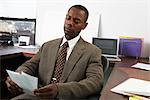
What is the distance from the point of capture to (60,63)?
1.71 metres

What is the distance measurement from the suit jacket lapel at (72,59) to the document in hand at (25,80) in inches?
12.1

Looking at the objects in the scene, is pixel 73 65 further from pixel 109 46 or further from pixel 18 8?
pixel 18 8

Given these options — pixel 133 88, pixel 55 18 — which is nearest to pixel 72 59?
pixel 133 88

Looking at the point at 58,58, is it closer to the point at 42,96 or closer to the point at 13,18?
the point at 42,96

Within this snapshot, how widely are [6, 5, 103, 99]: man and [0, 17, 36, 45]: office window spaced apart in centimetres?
131

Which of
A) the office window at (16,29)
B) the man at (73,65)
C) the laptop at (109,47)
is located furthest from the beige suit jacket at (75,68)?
the office window at (16,29)

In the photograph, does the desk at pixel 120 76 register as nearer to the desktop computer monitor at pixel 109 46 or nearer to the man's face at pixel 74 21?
the desktop computer monitor at pixel 109 46

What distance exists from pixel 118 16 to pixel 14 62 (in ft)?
4.60

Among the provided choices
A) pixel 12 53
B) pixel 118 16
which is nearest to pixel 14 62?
pixel 12 53

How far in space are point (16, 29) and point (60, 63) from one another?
163 cm

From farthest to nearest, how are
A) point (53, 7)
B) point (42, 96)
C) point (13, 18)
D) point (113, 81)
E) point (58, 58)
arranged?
1. point (13, 18)
2. point (53, 7)
3. point (58, 58)
4. point (113, 81)
5. point (42, 96)

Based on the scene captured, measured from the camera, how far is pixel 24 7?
309cm

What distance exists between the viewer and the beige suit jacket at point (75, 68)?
55.7 inches

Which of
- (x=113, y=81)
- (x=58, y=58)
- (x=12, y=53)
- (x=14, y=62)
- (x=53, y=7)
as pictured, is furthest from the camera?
(x=53, y=7)
